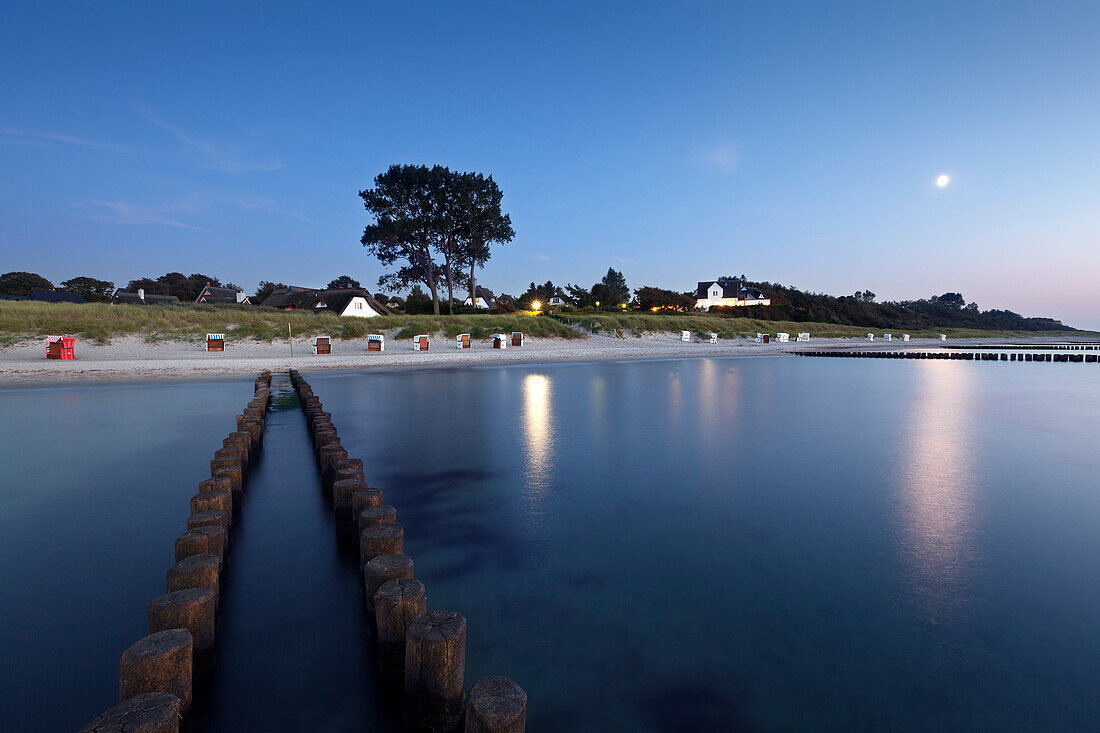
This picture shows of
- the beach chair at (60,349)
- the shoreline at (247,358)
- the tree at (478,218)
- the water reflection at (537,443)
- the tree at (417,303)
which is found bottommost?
the water reflection at (537,443)

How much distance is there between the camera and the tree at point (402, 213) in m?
55.1

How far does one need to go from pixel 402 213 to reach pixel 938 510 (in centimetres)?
5620

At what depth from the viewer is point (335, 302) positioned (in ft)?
203

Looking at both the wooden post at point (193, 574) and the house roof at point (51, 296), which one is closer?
the wooden post at point (193, 574)

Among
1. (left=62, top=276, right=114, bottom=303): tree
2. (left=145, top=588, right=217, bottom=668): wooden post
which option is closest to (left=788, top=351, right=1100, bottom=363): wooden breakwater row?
(left=145, top=588, right=217, bottom=668): wooden post

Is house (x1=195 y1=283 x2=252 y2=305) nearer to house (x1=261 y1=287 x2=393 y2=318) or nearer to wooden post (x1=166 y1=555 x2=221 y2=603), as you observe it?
house (x1=261 y1=287 x2=393 y2=318)

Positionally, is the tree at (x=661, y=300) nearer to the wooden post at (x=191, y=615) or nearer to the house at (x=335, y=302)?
the house at (x=335, y=302)

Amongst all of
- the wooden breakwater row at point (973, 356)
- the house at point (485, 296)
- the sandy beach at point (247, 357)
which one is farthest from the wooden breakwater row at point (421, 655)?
the house at point (485, 296)

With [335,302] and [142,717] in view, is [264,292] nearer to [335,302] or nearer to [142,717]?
[335,302]

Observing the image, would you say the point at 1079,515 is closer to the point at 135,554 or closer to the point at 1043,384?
the point at 135,554

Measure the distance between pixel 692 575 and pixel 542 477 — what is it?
3.43 meters

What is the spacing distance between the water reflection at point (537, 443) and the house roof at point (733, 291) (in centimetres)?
8695

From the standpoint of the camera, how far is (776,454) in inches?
375

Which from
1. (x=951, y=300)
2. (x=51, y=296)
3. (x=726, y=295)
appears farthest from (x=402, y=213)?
(x=951, y=300)
